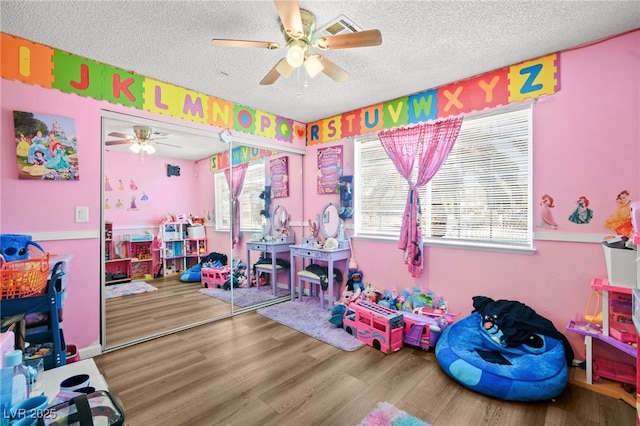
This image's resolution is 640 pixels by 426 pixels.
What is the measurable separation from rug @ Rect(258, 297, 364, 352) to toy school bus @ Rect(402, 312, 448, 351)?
1.47 ft

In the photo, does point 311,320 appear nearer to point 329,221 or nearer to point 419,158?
point 329,221

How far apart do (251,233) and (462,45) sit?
10.6ft

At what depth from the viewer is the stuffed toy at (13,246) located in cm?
189

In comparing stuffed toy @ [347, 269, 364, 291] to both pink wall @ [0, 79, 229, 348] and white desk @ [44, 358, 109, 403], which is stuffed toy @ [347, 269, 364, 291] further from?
white desk @ [44, 358, 109, 403]

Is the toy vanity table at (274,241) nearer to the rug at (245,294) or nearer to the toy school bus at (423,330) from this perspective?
the rug at (245,294)

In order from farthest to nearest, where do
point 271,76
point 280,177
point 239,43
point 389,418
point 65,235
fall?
point 280,177
point 65,235
point 271,76
point 239,43
point 389,418

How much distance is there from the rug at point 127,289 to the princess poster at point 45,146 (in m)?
1.08

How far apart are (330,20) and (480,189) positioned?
2050mm

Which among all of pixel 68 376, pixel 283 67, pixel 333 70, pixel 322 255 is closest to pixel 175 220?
pixel 322 255

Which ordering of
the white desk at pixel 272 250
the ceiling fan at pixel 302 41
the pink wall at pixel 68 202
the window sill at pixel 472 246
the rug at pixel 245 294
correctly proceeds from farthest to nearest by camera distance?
the white desk at pixel 272 250 → the rug at pixel 245 294 → the window sill at pixel 472 246 → the pink wall at pixel 68 202 → the ceiling fan at pixel 302 41

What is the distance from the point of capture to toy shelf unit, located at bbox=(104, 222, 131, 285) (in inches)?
112

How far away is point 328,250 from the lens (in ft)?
11.9

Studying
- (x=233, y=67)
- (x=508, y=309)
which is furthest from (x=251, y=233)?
(x=508, y=309)

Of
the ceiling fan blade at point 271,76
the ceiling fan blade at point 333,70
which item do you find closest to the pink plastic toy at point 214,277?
the ceiling fan blade at point 271,76
